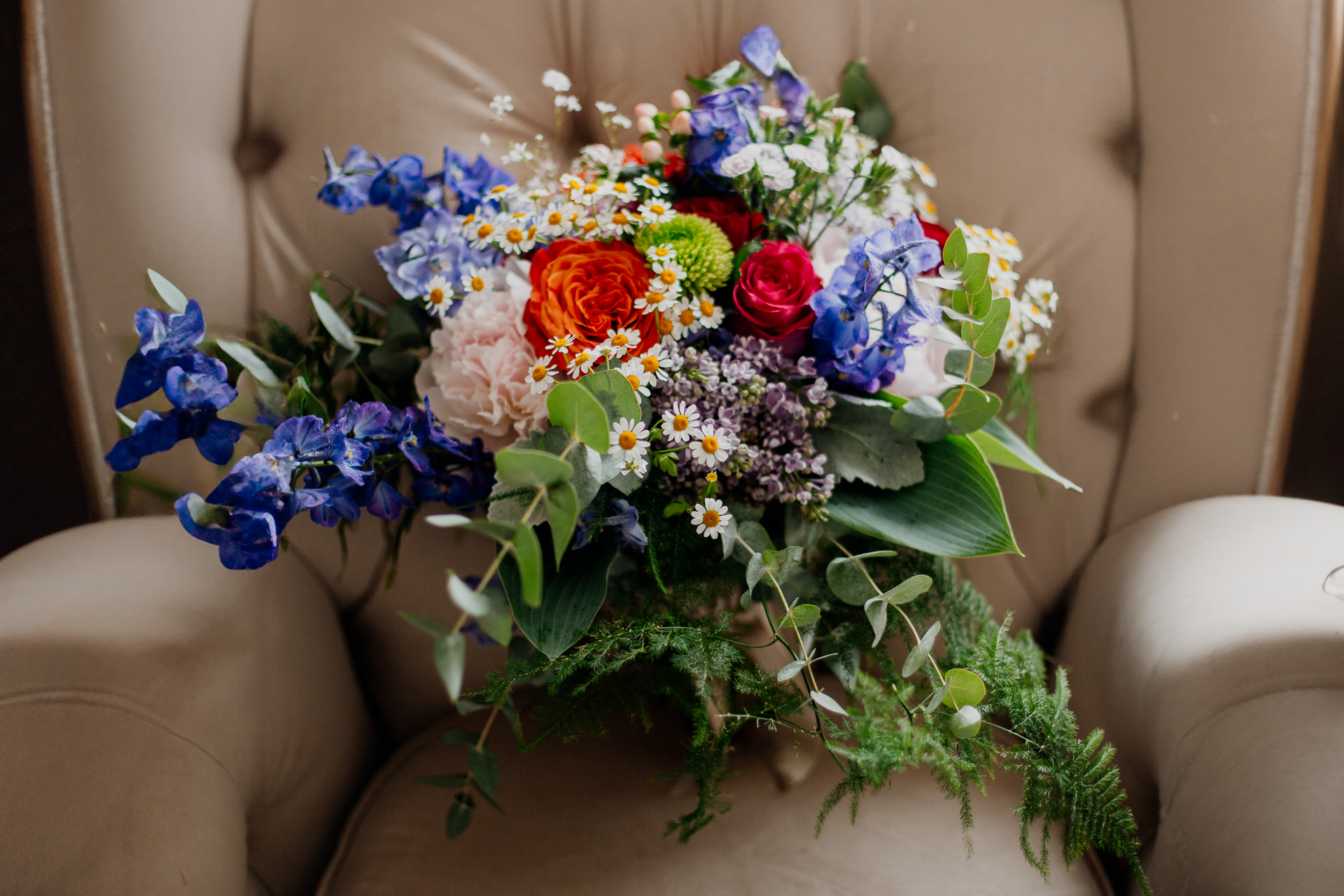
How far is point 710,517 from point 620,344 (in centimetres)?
13

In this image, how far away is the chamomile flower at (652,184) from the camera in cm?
60

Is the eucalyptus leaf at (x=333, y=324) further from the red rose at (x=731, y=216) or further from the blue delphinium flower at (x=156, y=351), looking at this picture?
the red rose at (x=731, y=216)

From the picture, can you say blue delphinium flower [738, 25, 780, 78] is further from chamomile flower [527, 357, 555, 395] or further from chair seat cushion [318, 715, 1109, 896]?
chair seat cushion [318, 715, 1109, 896]

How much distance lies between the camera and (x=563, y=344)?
537 millimetres

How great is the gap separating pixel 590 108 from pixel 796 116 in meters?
0.28

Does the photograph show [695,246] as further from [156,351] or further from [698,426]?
[156,351]

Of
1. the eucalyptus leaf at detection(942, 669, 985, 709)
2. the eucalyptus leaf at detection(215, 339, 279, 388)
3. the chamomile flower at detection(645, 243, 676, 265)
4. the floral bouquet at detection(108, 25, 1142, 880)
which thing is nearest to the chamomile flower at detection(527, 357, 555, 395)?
the floral bouquet at detection(108, 25, 1142, 880)

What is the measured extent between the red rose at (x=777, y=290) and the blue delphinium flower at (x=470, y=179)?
0.27m

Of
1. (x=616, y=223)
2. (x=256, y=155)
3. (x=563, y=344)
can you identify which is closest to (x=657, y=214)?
(x=616, y=223)

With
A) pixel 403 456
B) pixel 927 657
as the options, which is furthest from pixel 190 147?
pixel 927 657

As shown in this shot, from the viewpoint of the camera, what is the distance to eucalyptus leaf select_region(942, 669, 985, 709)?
49 cm

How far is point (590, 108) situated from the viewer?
2.89 feet

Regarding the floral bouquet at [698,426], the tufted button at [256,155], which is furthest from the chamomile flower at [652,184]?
the tufted button at [256,155]

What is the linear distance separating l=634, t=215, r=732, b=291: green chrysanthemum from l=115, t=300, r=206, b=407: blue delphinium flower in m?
0.32
